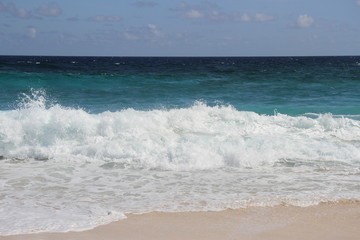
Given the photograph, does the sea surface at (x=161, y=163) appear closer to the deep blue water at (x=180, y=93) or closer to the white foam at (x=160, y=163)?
the white foam at (x=160, y=163)

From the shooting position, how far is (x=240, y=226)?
18.3 ft

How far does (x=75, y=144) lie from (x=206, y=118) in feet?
13.7

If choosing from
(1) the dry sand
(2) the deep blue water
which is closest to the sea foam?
(1) the dry sand

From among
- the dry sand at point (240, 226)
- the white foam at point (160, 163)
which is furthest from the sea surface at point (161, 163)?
the dry sand at point (240, 226)

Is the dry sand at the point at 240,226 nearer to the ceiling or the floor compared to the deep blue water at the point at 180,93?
nearer to the floor

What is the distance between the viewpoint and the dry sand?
523cm

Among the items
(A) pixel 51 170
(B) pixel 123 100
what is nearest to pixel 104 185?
(A) pixel 51 170

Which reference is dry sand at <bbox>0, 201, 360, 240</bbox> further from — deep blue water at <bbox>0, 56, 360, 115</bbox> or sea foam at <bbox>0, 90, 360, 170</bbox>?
deep blue water at <bbox>0, 56, 360, 115</bbox>

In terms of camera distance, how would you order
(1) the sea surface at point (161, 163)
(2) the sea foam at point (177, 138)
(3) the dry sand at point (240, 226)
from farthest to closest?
(2) the sea foam at point (177, 138) < (1) the sea surface at point (161, 163) < (3) the dry sand at point (240, 226)

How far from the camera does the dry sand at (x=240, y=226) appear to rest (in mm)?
5227

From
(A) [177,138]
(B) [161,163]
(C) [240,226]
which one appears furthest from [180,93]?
(C) [240,226]

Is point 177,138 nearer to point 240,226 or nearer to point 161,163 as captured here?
point 161,163

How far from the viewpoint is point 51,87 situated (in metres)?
25.3

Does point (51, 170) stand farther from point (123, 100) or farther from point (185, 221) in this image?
point (123, 100)
